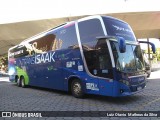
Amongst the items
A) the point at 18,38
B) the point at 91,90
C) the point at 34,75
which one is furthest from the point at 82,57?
Result: the point at 18,38

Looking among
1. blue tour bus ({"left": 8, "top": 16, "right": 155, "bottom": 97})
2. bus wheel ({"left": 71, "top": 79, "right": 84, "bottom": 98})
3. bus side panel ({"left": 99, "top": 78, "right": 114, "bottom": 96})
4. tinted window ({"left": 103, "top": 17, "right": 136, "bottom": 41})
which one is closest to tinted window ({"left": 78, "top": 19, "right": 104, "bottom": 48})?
blue tour bus ({"left": 8, "top": 16, "right": 155, "bottom": 97})

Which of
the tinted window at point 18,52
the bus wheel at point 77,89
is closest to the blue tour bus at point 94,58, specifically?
the bus wheel at point 77,89

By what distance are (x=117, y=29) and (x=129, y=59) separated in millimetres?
1256

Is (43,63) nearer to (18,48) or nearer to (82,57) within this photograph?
(82,57)

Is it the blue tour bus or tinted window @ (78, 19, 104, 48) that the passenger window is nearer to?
the blue tour bus

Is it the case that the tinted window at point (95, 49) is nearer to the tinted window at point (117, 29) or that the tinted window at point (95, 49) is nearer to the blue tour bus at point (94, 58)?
the blue tour bus at point (94, 58)

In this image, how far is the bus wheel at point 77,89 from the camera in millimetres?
9500

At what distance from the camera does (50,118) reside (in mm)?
6285

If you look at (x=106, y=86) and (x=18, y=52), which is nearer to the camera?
(x=106, y=86)

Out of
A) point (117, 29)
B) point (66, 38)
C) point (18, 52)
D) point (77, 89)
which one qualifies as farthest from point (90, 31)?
point (18, 52)

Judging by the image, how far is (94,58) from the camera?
28.3 feet

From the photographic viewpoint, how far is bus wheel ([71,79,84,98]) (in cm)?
950

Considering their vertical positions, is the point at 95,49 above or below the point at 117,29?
below

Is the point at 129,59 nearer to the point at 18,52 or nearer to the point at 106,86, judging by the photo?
the point at 106,86
